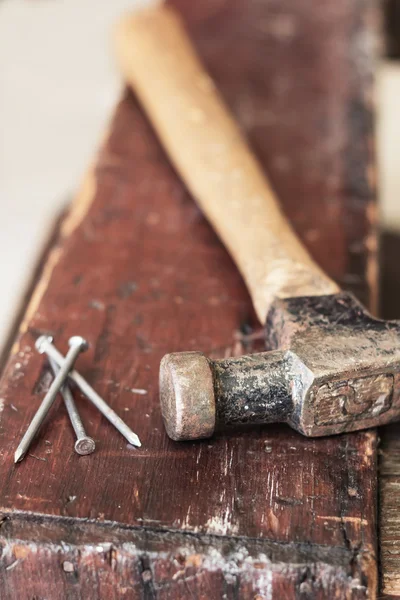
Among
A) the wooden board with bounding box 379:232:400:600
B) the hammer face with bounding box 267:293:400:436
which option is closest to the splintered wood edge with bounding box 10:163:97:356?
the hammer face with bounding box 267:293:400:436

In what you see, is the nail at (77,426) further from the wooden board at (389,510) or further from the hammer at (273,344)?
the wooden board at (389,510)

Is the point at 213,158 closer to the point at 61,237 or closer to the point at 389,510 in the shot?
the point at 61,237

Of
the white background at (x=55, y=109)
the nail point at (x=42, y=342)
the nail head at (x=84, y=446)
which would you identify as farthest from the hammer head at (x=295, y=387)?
the white background at (x=55, y=109)

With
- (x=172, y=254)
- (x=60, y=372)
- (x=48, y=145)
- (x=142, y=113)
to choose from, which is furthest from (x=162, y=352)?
(x=48, y=145)

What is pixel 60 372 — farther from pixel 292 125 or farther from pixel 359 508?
pixel 292 125

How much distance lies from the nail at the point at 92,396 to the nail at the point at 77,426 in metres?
0.02

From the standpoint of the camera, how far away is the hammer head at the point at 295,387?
3.31 feet

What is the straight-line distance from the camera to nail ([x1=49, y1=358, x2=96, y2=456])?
3.40ft

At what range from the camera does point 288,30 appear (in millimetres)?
2369

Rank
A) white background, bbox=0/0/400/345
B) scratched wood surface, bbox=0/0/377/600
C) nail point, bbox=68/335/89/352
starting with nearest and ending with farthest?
scratched wood surface, bbox=0/0/377/600 → nail point, bbox=68/335/89/352 → white background, bbox=0/0/400/345

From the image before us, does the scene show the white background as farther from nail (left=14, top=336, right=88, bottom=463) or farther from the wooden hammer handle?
nail (left=14, top=336, right=88, bottom=463)

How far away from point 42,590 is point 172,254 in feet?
2.41

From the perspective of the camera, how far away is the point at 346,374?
1.03 m

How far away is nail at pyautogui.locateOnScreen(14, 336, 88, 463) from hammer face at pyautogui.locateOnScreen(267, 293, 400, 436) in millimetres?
317
